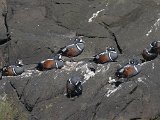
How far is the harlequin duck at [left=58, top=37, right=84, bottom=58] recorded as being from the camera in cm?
1681

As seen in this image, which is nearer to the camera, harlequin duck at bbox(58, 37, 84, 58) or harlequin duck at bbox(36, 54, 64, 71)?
harlequin duck at bbox(36, 54, 64, 71)

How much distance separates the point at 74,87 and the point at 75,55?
6.76ft

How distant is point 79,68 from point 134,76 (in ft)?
5.75

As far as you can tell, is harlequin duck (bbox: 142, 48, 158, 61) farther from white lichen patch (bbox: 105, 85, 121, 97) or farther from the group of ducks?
white lichen patch (bbox: 105, 85, 121, 97)

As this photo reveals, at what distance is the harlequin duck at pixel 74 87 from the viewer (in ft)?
49.4

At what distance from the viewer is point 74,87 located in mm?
15125

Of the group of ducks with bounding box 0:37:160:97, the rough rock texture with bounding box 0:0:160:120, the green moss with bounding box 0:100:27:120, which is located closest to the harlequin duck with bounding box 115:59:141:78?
the group of ducks with bounding box 0:37:160:97

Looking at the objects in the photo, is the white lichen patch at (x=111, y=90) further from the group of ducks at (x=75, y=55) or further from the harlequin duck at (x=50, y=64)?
the harlequin duck at (x=50, y=64)

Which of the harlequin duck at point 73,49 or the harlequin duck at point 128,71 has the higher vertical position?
the harlequin duck at point 128,71

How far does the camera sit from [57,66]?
16.1 m

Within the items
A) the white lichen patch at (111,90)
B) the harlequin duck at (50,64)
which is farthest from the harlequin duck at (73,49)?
the white lichen patch at (111,90)

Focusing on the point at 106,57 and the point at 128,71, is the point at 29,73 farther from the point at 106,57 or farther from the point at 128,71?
the point at 128,71

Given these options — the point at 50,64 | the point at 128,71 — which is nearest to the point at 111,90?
the point at 128,71

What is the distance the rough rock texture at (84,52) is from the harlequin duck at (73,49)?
219 millimetres
